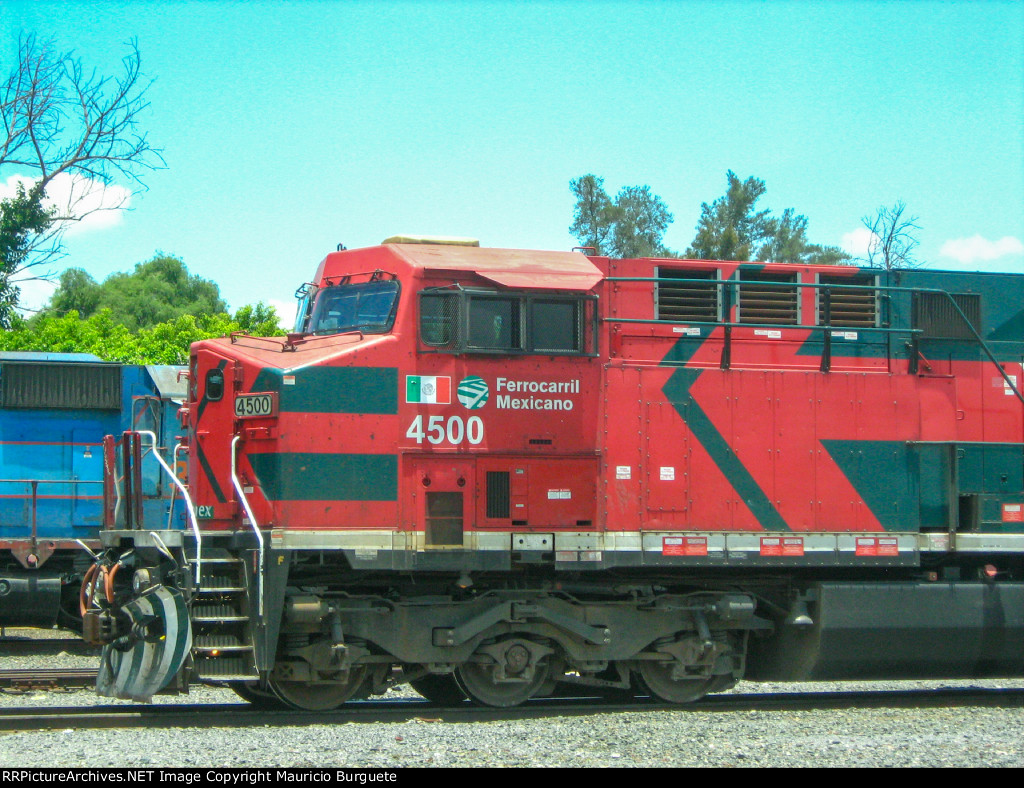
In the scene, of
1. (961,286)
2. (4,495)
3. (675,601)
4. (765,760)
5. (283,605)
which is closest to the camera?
(765,760)

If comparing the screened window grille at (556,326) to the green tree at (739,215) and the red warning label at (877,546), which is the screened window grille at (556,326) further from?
the green tree at (739,215)

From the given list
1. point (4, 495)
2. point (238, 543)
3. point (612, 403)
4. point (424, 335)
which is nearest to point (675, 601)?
point (612, 403)

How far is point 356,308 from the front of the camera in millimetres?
9156

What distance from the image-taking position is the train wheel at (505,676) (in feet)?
29.4

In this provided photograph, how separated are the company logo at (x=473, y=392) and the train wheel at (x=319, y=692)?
2.43m

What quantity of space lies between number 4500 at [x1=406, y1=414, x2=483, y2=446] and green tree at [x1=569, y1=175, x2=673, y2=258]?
44.0 meters

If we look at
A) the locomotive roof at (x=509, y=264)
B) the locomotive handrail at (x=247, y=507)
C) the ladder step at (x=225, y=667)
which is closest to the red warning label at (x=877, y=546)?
the locomotive roof at (x=509, y=264)

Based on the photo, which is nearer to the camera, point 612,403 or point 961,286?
point 612,403

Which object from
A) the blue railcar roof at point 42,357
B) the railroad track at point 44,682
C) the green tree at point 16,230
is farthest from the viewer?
the green tree at point 16,230

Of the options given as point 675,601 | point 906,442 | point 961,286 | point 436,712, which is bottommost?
point 436,712

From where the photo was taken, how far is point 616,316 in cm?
937

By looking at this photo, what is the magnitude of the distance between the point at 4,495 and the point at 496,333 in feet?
30.5

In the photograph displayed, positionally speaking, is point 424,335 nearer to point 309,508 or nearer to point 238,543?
point 309,508

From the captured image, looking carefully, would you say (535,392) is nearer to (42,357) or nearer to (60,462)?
(60,462)
